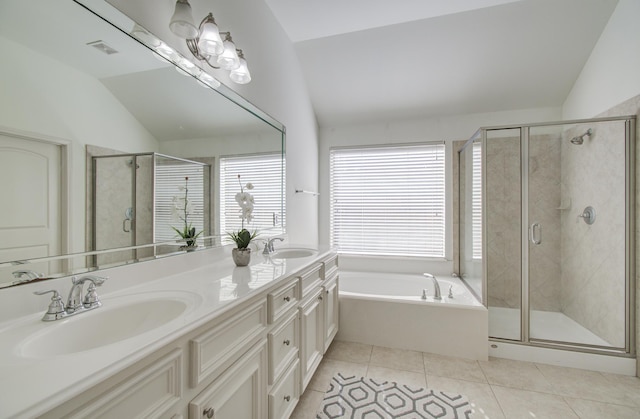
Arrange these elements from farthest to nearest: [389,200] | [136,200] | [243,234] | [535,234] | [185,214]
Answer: [389,200], [535,234], [243,234], [185,214], [136,200]

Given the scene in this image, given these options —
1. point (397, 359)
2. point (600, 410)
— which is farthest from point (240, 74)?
point (600, 410)

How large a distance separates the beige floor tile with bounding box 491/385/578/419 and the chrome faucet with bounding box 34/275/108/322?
2063mm

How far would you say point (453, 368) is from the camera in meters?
2.01

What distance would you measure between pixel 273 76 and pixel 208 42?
92 cm

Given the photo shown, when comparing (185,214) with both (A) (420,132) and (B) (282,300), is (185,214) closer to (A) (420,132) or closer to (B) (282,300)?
(B) (282,300)

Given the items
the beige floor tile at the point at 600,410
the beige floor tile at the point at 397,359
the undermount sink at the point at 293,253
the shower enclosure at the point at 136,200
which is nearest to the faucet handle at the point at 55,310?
the shower enclosure at the point at 136,200

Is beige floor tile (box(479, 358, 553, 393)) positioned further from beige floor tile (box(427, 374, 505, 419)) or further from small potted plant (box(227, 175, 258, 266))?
small potted plant (box(227, 175, 258, 266))

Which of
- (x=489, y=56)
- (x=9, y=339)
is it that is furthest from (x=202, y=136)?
(x=489, y=56)

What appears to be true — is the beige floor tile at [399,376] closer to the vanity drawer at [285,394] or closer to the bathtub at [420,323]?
the bathtub at [420,323]

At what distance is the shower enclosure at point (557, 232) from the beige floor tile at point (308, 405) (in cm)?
148

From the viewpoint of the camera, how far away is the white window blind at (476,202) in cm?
244

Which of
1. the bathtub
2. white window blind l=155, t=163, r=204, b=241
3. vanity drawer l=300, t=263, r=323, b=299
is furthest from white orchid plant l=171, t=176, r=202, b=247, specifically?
the bathtub

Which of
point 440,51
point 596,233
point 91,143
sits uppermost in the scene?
point 440,51

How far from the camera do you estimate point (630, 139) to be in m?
1.97
